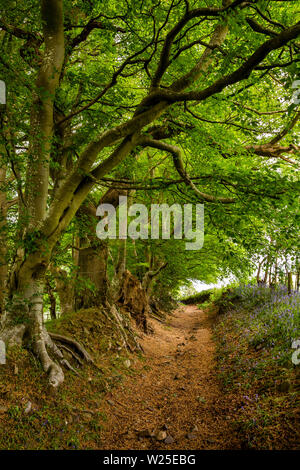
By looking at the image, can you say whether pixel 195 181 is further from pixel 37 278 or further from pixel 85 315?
pixel 85 315

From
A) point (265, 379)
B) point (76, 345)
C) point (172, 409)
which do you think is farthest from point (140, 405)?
point (265, 379)

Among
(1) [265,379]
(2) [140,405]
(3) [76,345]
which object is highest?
(3) [76,345]

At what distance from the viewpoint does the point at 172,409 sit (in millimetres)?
5395

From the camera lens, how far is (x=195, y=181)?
694cm

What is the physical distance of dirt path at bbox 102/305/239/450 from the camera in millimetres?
4238

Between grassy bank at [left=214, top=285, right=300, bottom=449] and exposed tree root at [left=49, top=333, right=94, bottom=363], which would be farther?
exposed tree root at [left=49, top=333, right=94, bottom=363]

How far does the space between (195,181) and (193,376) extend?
5275 mm

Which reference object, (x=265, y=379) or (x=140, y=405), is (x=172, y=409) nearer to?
(x=140, y=405)

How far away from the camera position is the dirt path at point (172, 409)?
424 cm

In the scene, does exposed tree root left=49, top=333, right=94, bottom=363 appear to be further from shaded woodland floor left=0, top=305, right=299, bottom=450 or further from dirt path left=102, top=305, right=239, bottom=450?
dirt path left=102, top=305, right=239, bottom=450

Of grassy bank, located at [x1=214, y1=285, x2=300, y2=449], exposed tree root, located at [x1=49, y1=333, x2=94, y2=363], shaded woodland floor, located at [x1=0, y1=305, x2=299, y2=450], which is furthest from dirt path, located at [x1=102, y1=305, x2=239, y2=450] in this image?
exposed tree root, located at [x1=49, y1=333, x2=94, y2=363]

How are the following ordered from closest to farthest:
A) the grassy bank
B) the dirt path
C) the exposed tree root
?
1. the grassy bank
2. the dirt path
3. the exposed tree root

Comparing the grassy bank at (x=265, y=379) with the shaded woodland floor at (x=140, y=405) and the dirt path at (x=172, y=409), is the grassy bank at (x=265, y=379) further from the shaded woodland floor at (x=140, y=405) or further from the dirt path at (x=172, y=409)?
the dirt path at (x=172, y=409)
